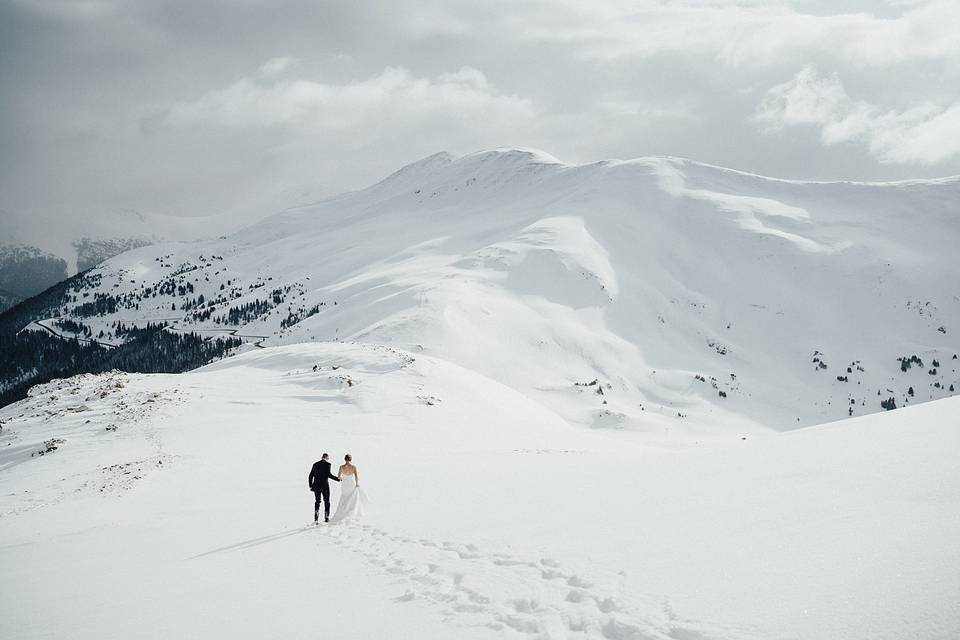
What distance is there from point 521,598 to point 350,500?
33.0 ft

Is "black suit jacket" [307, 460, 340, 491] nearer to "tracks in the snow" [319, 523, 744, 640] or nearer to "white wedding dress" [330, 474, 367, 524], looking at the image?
"white wedding dress" [330, 474, 367, 524]

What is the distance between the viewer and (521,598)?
8.09m

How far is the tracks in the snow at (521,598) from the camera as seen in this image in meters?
6.73

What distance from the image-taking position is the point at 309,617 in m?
8.35

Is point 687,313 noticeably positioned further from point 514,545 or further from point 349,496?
point 514,545

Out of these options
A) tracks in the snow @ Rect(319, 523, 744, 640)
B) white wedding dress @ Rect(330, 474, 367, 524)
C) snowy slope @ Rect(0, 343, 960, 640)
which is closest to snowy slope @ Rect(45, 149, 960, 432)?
snowy slope @ Rect(0, 343, 960, 640)

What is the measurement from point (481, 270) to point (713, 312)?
198ft

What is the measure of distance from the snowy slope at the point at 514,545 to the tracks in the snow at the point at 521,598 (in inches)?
1.4

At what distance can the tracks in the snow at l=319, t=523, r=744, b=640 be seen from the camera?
673 centimetres

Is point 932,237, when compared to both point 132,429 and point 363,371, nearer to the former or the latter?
point 363,371

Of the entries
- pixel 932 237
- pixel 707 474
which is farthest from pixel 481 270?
pixel 932 237

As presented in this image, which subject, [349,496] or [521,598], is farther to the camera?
[349,496]

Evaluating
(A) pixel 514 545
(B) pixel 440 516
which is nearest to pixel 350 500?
(B) pixel 440 516

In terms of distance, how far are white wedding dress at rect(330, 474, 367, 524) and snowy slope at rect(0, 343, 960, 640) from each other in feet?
2.54
